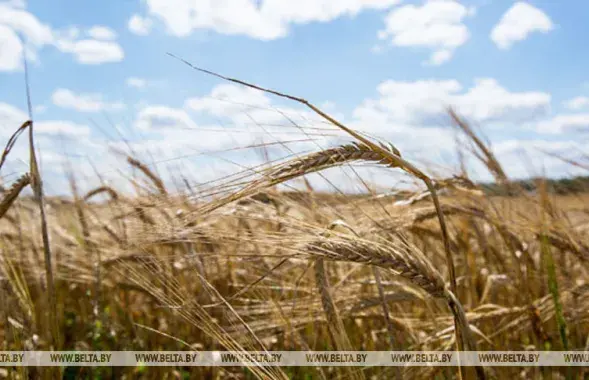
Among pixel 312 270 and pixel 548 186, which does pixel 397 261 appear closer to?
pixel 312 270

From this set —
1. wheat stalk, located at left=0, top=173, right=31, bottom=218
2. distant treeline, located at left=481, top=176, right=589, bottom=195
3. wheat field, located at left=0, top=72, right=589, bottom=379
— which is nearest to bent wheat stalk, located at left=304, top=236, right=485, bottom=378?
wheat field, located at left=0, top=72, right=589, bottom=379

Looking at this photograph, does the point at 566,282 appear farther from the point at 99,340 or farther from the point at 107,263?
the point at 99,340

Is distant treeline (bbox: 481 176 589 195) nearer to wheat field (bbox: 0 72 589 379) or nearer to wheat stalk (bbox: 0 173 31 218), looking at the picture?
wheat field (bbox: 0 72 589 379)

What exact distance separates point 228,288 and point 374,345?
0.79 m

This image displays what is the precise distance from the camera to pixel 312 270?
2.16 meters

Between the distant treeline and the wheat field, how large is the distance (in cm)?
2

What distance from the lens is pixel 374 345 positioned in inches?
103

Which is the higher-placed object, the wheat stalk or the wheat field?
the wheat stalk

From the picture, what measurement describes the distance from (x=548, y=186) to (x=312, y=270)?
1.49 metres

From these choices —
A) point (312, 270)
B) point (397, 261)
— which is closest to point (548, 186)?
point (312, 270)

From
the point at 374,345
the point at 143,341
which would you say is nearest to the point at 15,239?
the point at 143,341

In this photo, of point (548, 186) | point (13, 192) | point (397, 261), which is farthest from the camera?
point (548, 186)

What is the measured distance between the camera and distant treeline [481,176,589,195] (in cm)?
272

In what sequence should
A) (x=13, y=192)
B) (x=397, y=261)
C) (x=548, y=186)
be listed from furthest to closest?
(x=548, y=186) < (x=13, y=192) < (x=397, y=261)
